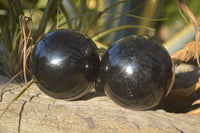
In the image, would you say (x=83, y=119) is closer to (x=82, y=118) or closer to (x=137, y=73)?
(x=82, y=118)

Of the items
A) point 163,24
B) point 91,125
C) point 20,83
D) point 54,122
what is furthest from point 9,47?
point 163,24

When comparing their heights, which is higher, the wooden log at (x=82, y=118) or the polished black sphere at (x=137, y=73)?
the polished black sphere at (x=137, y=73)

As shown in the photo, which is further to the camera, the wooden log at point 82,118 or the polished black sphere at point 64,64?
the polished black sphere at point 64,64

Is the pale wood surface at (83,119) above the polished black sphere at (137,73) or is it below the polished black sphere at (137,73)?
below

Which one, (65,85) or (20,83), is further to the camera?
(20,83)

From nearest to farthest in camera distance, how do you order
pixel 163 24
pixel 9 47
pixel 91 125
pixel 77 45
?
pixel 91 125, pixel 77 45, pixel 9 47, pixel 163 24

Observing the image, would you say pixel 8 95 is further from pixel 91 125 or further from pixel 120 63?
pixel 120 63

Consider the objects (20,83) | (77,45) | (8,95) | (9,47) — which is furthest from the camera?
(9,47)
